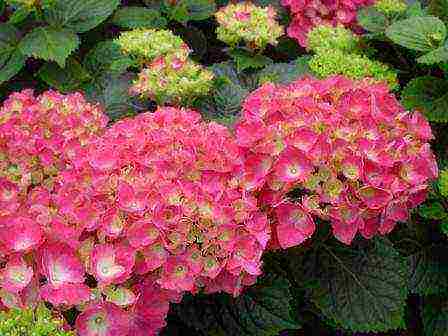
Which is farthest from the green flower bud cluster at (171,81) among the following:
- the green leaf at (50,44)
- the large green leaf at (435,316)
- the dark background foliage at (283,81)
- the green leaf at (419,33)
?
the large green leaf at (435,316)

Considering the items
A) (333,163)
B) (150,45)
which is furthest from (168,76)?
(333,163)

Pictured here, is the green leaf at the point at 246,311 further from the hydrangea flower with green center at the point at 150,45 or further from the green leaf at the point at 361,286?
the hydrangea flower with green center at the point at 150,45

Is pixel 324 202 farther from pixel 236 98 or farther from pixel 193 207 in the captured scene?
pixel 236 98

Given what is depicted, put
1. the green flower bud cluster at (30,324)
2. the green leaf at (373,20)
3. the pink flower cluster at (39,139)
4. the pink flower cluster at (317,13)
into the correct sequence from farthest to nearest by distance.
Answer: the pink flower cluster at (317,13), the green leaf at (373,20), the pink flower cluster at (39,139), the green flower bud cluster at (30,324)

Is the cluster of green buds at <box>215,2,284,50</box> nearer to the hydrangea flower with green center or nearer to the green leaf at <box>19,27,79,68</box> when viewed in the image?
the hydrangea flower with green center

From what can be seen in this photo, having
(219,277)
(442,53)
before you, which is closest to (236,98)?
(442,53)

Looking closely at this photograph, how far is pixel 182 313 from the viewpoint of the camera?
5.68 ft

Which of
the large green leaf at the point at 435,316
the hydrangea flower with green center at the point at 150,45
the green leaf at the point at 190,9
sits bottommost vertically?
the large green leaf at the point at 435,316

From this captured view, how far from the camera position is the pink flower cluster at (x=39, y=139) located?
5.97 ft

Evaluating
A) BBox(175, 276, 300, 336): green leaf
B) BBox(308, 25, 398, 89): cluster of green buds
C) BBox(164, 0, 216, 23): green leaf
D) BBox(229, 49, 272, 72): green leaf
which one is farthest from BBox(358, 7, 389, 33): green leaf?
BBox(175, 276, 300, 336): green leaf

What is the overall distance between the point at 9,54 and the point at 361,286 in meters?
1.46

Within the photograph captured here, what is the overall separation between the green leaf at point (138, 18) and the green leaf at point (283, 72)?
1.74ft

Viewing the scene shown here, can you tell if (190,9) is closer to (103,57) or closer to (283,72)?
(103,57)

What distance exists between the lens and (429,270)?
79.0 inches
